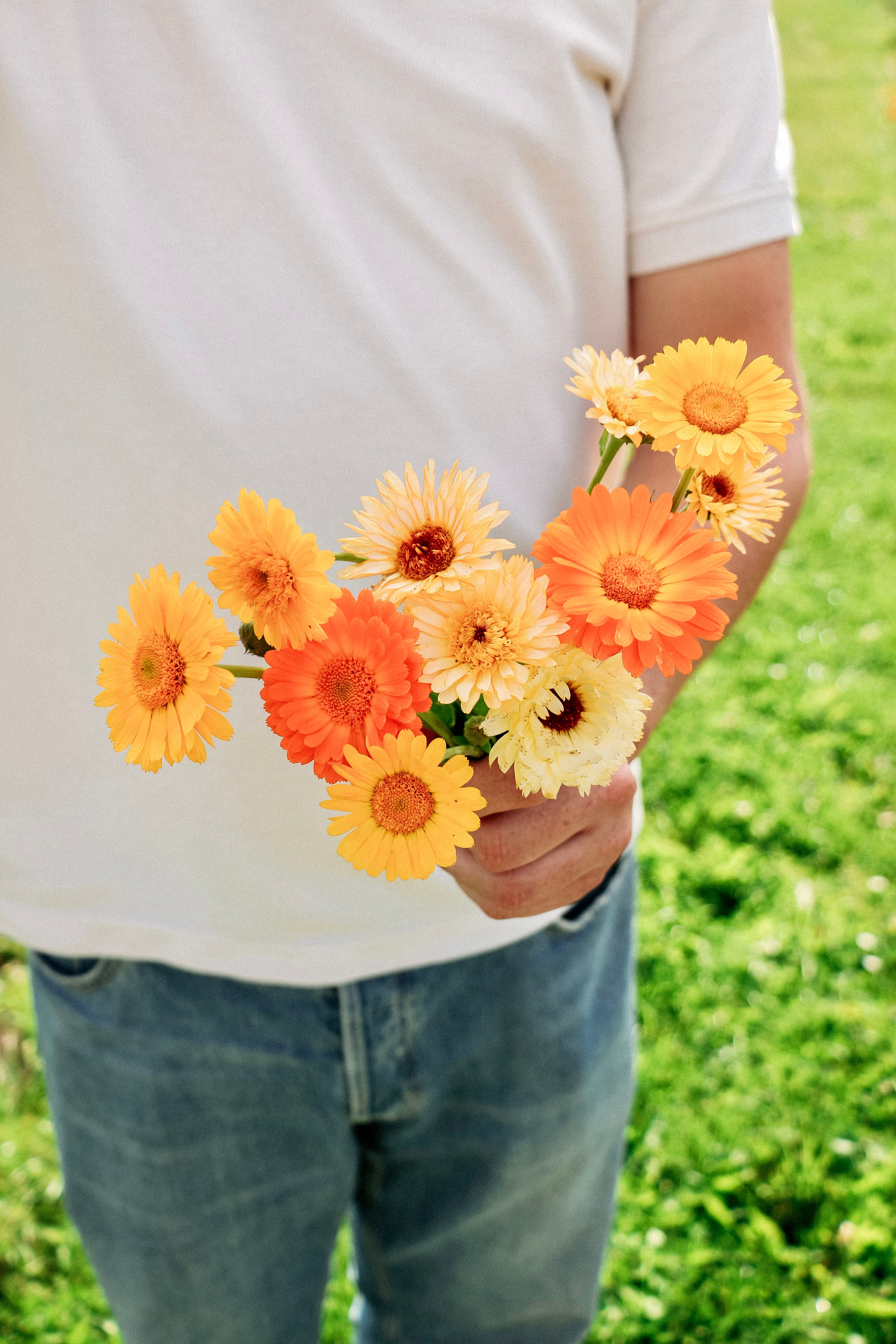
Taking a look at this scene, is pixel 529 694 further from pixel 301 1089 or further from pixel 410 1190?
pixel 410 1190

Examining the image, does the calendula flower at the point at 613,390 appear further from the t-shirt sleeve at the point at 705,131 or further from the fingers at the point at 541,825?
→ the t-shirt sleeve at the point at 705,131

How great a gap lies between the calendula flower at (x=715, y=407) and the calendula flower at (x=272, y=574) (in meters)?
0.19

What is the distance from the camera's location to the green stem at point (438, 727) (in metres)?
0.58

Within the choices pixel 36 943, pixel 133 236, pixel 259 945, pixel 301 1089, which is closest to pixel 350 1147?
pixel 301 1089

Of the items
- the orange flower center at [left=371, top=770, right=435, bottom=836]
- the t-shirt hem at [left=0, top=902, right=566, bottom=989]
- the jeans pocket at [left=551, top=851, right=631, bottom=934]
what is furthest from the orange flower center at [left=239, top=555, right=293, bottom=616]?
the jeans pocket at [left=551, top=851, right=631, bottom=934]

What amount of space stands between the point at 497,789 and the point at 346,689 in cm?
18

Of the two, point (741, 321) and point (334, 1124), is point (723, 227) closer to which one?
point (741, 321)

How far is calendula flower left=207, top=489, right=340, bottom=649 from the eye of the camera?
51cm

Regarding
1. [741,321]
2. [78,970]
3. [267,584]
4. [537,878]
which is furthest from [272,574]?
[78,970]

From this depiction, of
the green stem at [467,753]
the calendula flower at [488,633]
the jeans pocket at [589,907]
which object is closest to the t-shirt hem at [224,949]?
the jeans pocket at [589,907]

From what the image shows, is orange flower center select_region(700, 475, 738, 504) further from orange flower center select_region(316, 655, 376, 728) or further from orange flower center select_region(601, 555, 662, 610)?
orange flower center select_region(316, 655, 376, 728)

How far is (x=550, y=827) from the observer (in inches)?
28.7

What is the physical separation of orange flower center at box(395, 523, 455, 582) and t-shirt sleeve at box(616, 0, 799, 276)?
556 millimetres

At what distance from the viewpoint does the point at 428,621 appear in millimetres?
529
